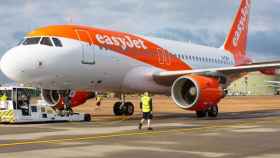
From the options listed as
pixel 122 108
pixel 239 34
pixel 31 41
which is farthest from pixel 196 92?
pixel 239 34

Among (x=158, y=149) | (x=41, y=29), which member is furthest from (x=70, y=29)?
(x=158, y=149)

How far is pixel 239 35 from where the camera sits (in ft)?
120

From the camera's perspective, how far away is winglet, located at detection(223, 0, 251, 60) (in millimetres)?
35812

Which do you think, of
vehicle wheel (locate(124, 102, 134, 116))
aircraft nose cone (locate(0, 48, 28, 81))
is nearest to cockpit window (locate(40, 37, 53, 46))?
aircraft nose cone (locate(0, 48, 28, 81))

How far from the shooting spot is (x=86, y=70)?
23109 millimetres

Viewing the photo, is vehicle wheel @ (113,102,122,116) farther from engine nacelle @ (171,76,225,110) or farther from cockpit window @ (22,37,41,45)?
cockpit window @ (22,37,41,45)

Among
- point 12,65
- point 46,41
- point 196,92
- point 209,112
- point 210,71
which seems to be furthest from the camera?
point 209,112

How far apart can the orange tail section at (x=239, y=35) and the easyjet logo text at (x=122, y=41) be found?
10982 mm

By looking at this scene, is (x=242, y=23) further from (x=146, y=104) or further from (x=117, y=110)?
(x=146, y=104)

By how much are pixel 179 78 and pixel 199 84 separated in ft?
4.12

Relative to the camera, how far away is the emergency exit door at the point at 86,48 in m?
23.0

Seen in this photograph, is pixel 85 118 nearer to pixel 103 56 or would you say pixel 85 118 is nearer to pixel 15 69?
pixel 103 56

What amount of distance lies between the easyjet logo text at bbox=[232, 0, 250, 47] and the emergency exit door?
15.7m

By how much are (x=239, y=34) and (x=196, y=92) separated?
1375 cm
